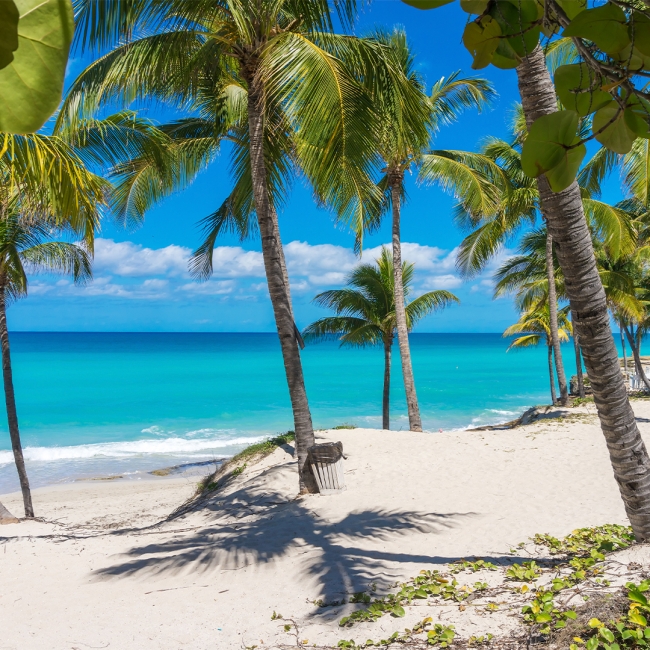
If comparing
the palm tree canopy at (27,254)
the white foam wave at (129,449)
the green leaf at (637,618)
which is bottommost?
the white foam wave at (129,449)

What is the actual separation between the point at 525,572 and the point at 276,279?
4552 mm

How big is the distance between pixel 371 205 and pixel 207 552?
4931mm

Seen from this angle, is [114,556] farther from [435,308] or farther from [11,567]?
[435,308]

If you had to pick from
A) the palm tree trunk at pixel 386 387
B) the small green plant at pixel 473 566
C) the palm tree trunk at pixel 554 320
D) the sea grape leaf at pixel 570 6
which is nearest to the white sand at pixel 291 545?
the small green plant at pixel 473 566

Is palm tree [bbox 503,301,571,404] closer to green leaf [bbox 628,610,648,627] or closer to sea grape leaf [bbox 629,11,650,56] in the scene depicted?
green leaf [bbox 628,610,648,627]

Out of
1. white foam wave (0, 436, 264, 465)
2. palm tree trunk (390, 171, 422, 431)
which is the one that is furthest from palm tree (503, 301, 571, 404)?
white foam wave (0, 436, 264, 465)

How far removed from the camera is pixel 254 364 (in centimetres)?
5959

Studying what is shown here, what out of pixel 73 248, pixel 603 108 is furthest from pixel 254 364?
pixel 603 108

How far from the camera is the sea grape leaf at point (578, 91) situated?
67 cm

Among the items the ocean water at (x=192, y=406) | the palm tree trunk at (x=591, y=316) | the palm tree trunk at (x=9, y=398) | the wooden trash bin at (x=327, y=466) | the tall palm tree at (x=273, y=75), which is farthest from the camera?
the ocean water at (x=192, y=406)

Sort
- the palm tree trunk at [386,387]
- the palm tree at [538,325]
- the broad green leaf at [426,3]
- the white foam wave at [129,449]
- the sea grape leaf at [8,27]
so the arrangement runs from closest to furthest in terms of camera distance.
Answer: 1. the sea grape leaf at [8,27]
2. the broad green leaf at [426,3]
3. the palm tree trunk at [386,387]
4. the white foam wave at [129,449]
5. the palm tree at [538,325]

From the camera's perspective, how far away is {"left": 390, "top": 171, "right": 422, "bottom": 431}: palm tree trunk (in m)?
11.6

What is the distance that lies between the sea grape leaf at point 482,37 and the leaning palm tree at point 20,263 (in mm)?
7860

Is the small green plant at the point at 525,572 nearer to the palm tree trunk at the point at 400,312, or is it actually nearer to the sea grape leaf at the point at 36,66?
the sea grape leaf at the point at 36,66
